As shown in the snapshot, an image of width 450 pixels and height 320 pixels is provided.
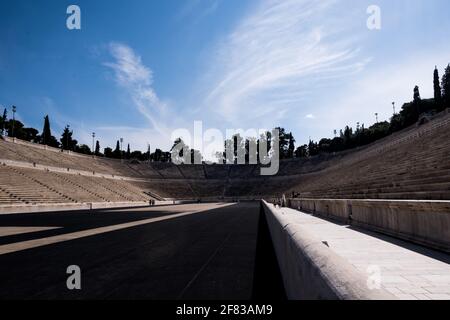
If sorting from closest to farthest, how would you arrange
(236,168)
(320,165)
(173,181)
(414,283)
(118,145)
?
(414,283)
(320,165)
(173,181)
(236,168)
(118,145)

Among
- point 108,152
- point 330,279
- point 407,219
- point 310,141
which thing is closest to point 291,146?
point 310,141

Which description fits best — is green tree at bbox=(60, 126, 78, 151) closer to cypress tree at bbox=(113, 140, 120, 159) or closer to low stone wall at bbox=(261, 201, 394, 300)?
cypress tree at bbox=(113, 140, 120, 159)

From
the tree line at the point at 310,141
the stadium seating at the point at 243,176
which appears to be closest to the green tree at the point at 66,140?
the tree line at the point at 310,141

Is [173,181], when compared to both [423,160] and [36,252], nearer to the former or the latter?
[423,160]

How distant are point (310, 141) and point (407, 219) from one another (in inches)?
4717

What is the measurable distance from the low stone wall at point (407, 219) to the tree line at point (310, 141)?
56133mm

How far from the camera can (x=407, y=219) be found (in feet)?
30.2

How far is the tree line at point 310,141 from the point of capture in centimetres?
7525

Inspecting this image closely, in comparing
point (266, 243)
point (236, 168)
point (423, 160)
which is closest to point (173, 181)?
point (236, 168)

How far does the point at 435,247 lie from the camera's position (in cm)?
759

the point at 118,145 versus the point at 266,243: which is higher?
the point at 118,145

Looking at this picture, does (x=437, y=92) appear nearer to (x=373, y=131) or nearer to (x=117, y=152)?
(x=373, y=131)

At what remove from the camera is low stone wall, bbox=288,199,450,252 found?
741 cm
